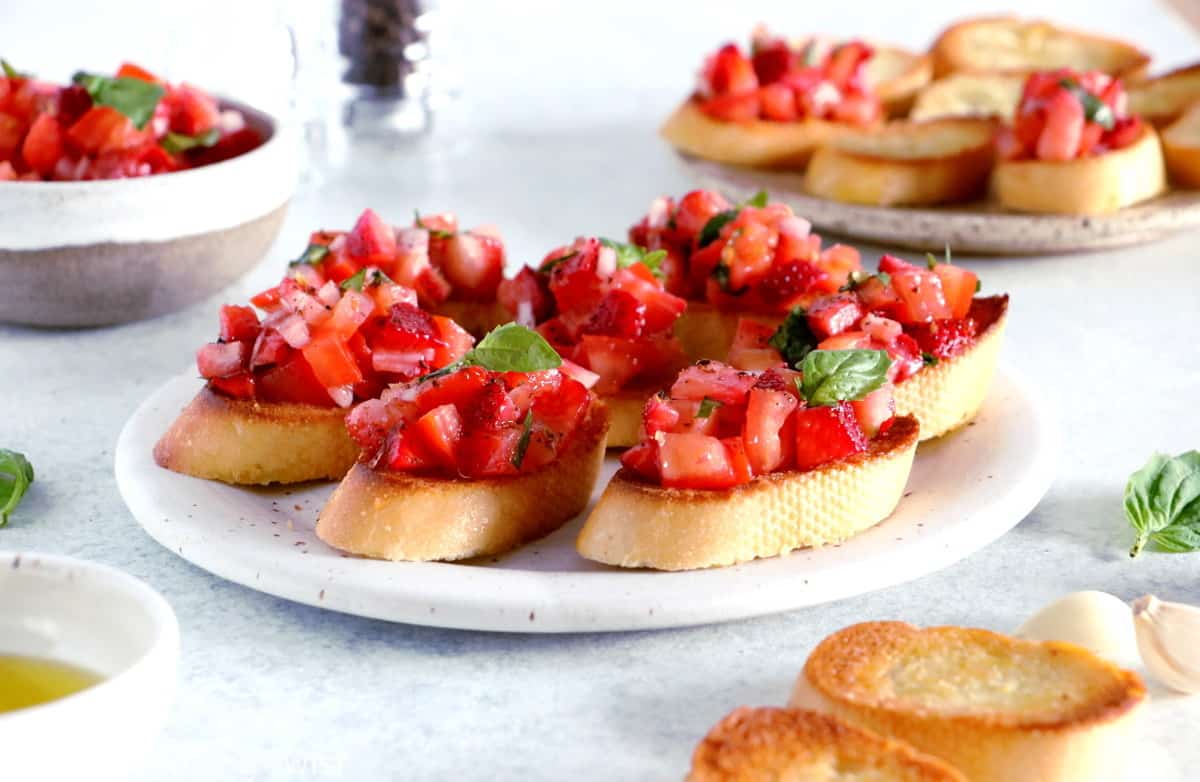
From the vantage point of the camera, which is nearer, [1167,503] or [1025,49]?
[1167,503]

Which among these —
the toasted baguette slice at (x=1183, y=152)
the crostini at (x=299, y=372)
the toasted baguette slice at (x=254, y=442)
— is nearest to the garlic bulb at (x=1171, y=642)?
the crostini at (x=299, y=372)

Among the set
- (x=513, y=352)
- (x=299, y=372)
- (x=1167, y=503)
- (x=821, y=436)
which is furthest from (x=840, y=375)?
(x=299, y=372)

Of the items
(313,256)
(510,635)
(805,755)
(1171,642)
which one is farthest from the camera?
(313,256)

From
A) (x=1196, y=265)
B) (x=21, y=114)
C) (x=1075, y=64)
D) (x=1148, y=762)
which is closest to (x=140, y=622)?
(x=1148, y=762)

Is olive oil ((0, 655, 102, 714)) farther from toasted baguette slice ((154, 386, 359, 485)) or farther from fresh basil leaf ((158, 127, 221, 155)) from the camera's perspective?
fresh basil leaf ((158, 127, 221, 155))

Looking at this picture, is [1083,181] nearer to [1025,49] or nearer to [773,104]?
[773,104]

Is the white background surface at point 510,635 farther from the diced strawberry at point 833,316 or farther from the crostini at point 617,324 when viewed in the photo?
the crostini at point 617,324
